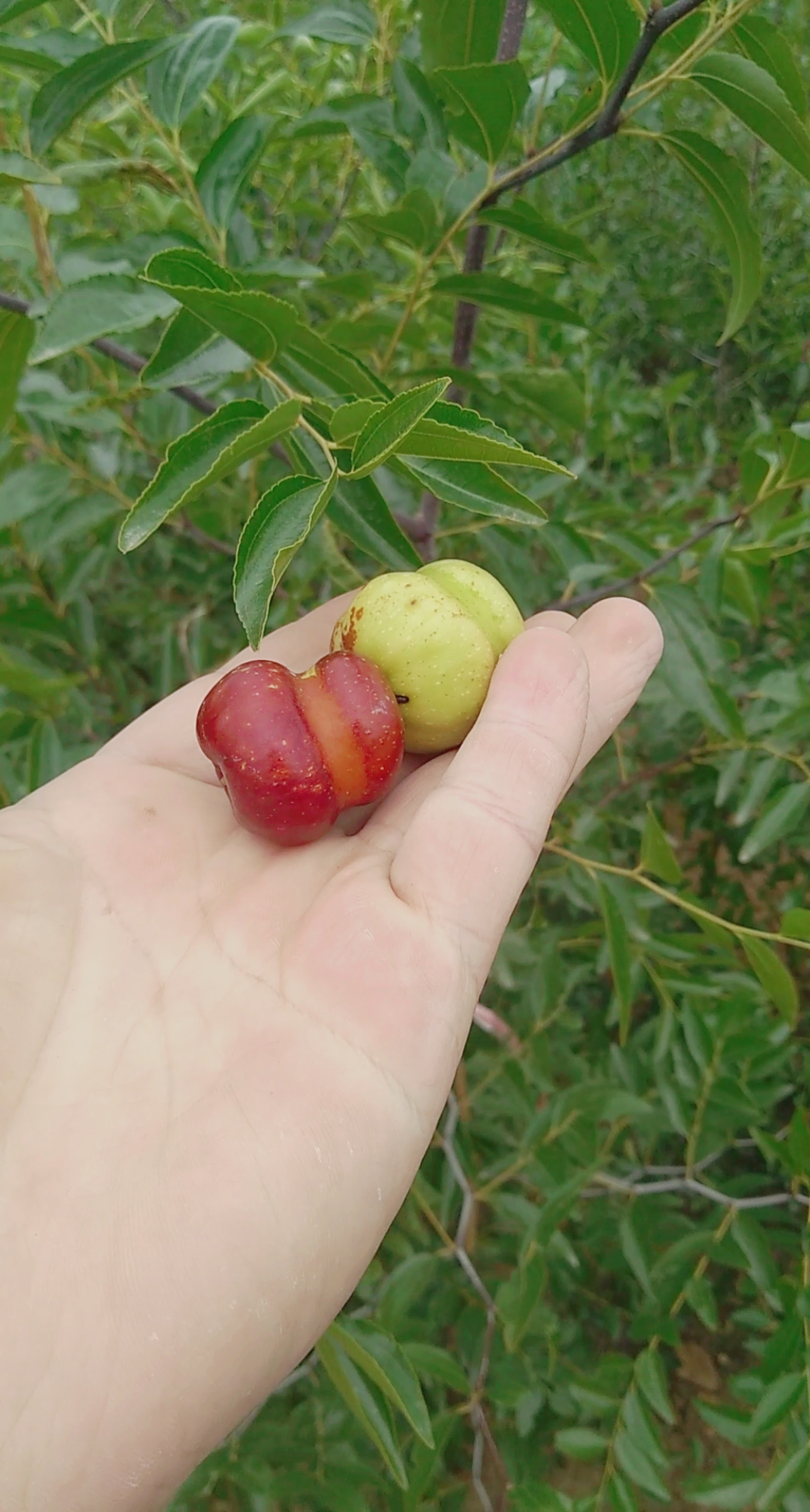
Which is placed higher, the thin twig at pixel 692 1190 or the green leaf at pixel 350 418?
the green leaf at pixel 350 418

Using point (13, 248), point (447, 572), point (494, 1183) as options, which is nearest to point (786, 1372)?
point (494, 1183)

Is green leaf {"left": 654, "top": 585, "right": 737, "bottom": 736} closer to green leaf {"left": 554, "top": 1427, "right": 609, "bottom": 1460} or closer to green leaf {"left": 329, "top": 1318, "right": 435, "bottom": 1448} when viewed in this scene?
green leaf {"left": 329, "top": 1318, "right": 435, "bottom": 1448}

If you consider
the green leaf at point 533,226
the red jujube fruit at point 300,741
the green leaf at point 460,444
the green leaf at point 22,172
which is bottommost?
the red jujube fruit at point 300,741

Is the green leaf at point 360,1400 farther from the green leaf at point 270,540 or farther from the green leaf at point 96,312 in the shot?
the green leaf at point 96,312

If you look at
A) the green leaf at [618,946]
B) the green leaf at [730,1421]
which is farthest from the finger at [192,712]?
the green leaf at [730,1421]

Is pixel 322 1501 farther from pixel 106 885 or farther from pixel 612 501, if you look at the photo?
pixel 612 501

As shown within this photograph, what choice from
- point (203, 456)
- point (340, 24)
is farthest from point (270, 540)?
point (340, 24)
